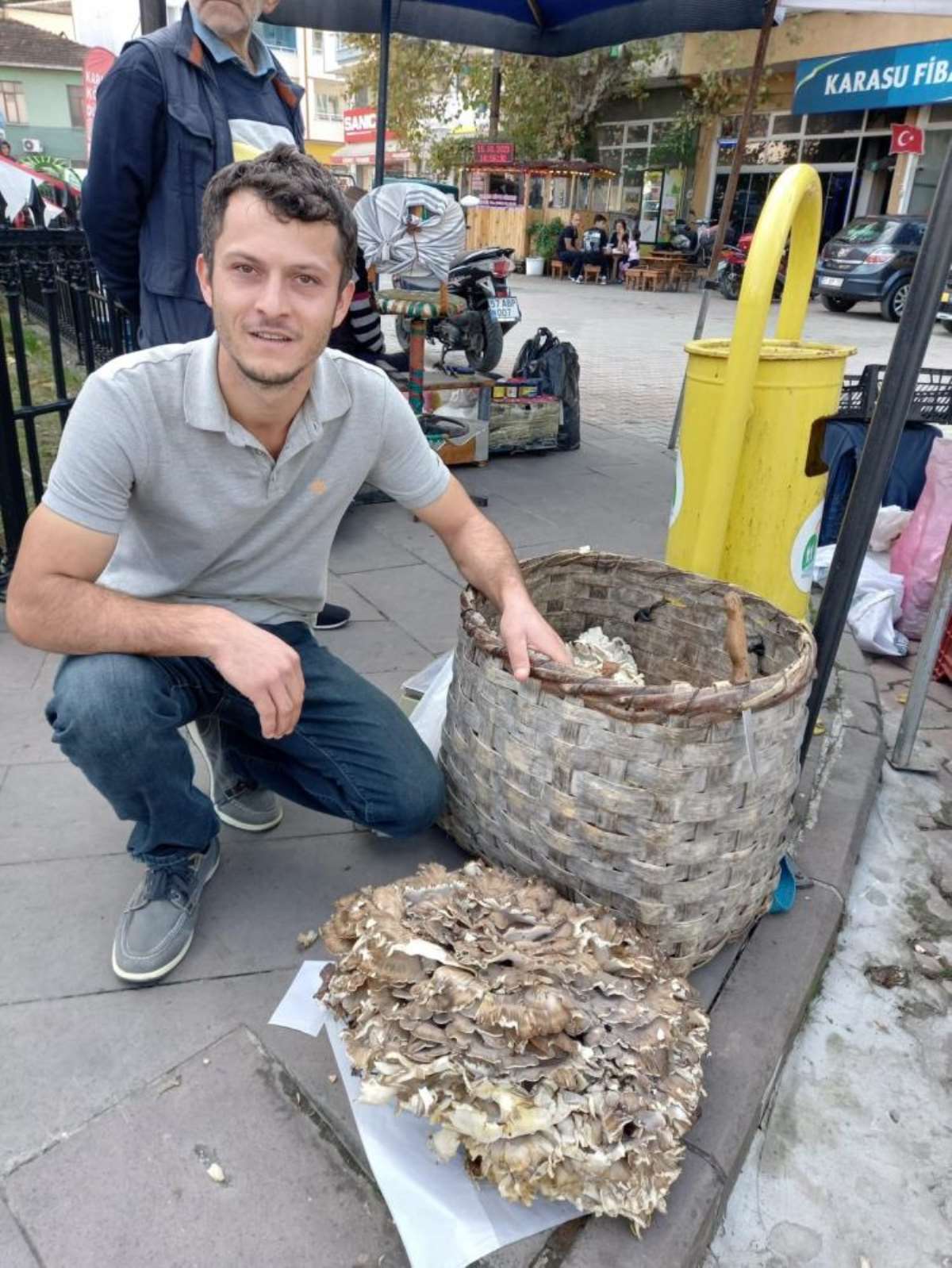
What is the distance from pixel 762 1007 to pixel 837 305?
1748 cm

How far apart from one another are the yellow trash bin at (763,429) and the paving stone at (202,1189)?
1.63m

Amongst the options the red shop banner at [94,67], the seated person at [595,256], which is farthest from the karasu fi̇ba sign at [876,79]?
the red shop banner at [94,67]

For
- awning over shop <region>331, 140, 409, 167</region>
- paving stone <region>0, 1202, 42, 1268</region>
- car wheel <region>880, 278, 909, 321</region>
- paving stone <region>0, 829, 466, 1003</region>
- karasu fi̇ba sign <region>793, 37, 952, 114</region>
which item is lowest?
paving stone <region>0, 829, 466, 1003</region>

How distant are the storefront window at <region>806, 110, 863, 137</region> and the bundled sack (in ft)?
59.4

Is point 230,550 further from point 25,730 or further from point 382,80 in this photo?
point 382,80

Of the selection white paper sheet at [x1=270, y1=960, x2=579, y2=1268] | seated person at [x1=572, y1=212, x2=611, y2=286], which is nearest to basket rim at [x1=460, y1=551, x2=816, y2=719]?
white paper sheet at [x1=270, y1=960, x2=579, y2=1268]

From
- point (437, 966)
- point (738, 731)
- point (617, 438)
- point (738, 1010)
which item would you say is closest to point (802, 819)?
point (738, 1010)

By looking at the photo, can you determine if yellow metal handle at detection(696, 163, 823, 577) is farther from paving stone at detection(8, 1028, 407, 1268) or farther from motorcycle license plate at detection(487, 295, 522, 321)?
motorcycle license plate at detection(487, 295, 522, 321)

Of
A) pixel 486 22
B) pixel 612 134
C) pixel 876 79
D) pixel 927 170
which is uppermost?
pixel 876 79

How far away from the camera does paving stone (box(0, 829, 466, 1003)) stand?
177cm

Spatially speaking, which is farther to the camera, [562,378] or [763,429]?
[562,378]

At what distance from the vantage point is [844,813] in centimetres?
242

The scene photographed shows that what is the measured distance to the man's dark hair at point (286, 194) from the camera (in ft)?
5.39

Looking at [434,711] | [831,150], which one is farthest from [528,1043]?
[831,150]
